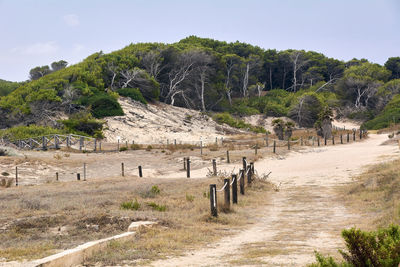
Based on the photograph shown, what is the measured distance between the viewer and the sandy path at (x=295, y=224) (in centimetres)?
698

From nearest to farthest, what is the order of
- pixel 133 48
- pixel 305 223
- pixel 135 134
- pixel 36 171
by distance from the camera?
1. pixel 305 223
2. pixel 36 171
3. pixel 135 134
4. pixel 133 48

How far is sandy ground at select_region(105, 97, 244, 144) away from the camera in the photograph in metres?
52.6

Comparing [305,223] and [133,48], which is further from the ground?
[133,48]

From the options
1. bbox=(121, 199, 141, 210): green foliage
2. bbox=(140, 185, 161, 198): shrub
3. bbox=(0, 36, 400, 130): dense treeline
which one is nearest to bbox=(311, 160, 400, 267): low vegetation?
bbox=(121, 199, 141, 210): green foliage

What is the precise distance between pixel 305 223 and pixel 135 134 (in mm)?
43388

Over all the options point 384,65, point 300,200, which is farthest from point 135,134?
point 384,65

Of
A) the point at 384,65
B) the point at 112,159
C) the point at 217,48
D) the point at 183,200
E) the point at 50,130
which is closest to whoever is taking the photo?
the point at 183,200

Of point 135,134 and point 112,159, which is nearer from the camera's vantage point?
point 112,159

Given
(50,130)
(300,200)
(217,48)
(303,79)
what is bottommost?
(300,200)

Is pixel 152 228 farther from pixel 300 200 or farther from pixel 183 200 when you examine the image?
pixel 300 200

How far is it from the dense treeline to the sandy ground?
2.36 metres

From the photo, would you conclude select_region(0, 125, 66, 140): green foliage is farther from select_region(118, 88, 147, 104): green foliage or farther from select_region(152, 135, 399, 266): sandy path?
select_region(152, 135, 399, 266): sandy path

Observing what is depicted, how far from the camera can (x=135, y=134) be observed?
53.0m

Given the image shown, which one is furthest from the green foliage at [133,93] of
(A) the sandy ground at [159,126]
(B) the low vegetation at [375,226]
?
(B) the low vegetation at [375,226]
